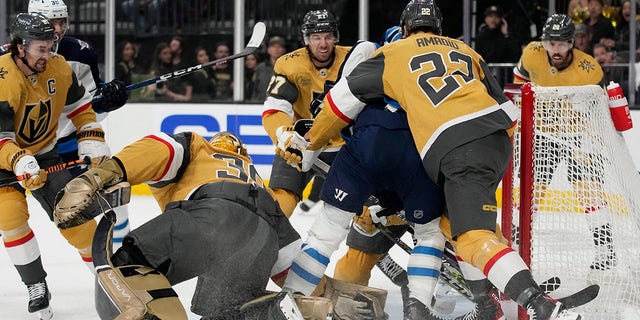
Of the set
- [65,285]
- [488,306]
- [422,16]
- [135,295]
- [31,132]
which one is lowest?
[65,285]

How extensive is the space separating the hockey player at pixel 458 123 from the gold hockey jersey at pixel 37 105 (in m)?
1.18

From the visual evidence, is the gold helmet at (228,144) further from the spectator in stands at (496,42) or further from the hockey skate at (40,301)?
the spectator in stands at (496,42)

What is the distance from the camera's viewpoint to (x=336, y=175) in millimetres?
3520

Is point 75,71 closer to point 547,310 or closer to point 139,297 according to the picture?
point 139,297

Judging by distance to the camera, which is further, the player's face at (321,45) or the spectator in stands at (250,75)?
the spectator in stands at (250,75)

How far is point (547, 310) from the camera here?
297 cm

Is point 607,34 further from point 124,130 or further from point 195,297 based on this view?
point 195,297

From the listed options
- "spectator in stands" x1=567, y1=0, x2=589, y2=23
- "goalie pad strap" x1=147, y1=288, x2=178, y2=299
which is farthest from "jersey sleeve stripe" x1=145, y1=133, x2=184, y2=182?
"spectator in stands" x1=567, y1=0, x2=589, y2=23

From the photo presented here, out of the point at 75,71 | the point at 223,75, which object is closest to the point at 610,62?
the point at 223,75

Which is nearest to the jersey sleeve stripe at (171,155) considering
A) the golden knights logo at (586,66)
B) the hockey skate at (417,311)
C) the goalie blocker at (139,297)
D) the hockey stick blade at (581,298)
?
the goalie blocker at (139,297)

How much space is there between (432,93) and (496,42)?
12.9 ft

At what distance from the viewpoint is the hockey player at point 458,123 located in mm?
3088

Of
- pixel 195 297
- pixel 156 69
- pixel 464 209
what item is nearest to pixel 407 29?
pixel 464 209

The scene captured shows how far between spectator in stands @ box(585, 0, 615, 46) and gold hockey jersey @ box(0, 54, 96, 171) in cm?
354
